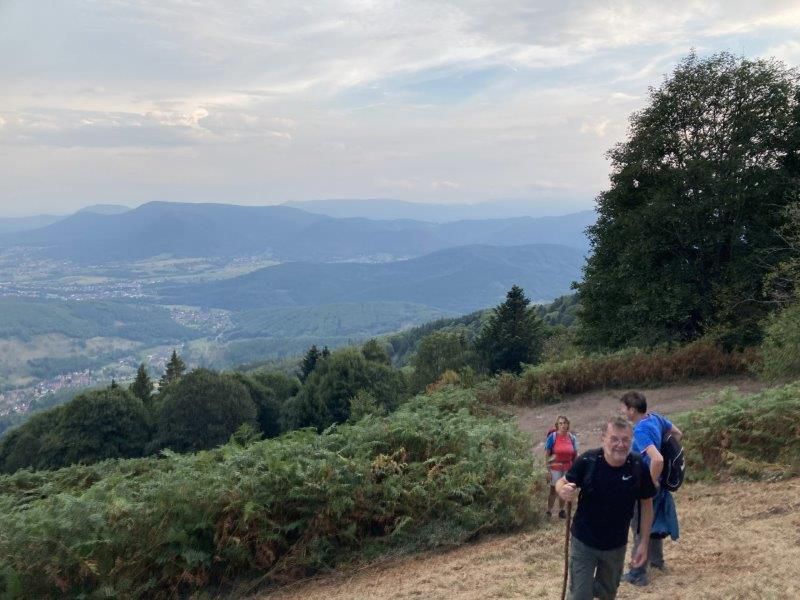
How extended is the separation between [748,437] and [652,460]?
5473 millimetres

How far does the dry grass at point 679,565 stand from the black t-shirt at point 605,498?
1.34 metres

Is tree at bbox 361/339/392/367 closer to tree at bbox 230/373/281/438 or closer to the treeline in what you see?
the treeline

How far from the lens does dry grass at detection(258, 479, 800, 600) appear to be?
17.3 ft

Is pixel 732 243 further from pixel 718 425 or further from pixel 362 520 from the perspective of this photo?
pixel 362 520

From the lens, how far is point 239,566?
7066 millimetres

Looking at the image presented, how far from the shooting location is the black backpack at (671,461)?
5.09 metres

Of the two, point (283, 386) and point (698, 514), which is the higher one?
point (698, 514)

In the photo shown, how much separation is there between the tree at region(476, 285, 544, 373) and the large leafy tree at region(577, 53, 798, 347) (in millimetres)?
20589

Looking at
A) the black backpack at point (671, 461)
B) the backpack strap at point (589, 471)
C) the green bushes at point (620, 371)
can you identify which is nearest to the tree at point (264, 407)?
the green bushes at point (620, 371)

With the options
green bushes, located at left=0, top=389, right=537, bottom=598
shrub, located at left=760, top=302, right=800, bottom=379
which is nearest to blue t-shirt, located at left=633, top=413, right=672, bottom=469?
green bushes, located at left=0, top=389, right=537, bottom=598

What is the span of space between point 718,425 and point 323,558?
6219 millimetres

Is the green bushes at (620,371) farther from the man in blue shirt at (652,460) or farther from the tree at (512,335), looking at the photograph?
the tree at (512,335)

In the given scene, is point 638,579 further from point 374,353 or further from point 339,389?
point 374,353

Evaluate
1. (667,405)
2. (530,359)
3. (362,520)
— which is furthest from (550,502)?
(530,359)
